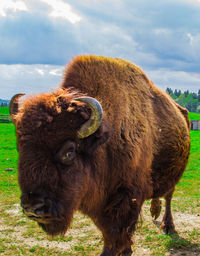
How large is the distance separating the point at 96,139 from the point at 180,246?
333cm

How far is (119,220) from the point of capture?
4309 mm

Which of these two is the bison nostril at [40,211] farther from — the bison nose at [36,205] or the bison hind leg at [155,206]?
the bison hind leg at [155,206]

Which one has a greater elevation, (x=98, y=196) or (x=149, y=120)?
(x=149, y=120)

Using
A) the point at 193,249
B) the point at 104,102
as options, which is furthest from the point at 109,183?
the point at 193,249

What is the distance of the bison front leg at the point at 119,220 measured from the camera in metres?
4.28

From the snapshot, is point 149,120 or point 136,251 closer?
point 149,120

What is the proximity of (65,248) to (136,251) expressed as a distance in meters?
1.30

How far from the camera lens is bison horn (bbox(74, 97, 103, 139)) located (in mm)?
3455

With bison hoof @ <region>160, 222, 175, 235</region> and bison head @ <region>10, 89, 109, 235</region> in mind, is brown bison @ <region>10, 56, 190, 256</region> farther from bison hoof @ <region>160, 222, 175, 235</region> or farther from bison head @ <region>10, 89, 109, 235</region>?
bison hoof @ <region>160, 222, 175, 235</region>

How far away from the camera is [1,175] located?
12.2 m

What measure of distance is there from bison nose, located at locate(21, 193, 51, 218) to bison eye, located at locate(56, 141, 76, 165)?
1.53ft

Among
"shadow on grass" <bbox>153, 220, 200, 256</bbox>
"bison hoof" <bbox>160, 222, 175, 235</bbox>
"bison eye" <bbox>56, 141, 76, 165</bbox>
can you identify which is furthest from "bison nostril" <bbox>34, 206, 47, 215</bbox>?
"bison hoof" <bbox>160, 222, 175, 235</bbox>

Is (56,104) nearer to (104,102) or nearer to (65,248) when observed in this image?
(104,102)

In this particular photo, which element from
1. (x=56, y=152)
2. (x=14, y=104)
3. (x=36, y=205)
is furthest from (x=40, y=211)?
(x=14, y=104)
